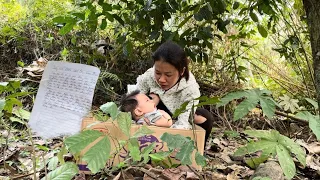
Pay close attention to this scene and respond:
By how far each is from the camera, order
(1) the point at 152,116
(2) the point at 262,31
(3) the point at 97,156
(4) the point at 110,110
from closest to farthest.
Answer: (3) the point at 97,156 < (4) the point at 110,110 < (1) the point at 152,116 < (2) the point at 262,31

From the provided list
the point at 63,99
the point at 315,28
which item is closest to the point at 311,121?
the point at 315,28

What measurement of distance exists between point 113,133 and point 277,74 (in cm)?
197

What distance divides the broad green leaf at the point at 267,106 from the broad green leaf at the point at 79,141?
1.56 feet

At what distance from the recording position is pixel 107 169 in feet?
3.90

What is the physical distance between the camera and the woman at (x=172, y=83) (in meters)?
1.62

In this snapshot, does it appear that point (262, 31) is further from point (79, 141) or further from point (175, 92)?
point (79, 141)

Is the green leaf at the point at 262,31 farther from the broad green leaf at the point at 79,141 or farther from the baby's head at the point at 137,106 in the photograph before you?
the broad green leaf at the point at 79,141

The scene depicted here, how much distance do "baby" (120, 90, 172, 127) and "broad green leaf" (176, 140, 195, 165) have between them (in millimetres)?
404

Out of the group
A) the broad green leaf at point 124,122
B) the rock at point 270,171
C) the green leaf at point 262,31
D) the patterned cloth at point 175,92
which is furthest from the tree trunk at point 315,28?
the green leaf at point 262,31

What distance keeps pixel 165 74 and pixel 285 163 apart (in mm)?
765

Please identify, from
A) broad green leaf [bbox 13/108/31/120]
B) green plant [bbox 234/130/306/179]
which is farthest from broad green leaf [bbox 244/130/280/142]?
broad green leaf [bbox 13/108/31/120]

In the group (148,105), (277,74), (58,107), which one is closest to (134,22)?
(148,105)

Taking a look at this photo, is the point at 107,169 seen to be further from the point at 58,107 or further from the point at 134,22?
the point at 134,22

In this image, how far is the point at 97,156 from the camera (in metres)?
0.84
